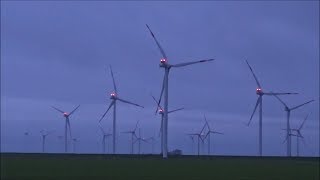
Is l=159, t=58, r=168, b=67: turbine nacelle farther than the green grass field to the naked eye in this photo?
Yes

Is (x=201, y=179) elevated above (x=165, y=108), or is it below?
below

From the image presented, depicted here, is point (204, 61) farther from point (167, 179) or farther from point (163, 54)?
point (167, 179)

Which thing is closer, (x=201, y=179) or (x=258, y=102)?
(x=201, y=179)

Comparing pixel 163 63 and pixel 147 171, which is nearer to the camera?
pixel 147 171

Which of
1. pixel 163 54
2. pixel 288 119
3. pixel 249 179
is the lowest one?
pixel 249 179

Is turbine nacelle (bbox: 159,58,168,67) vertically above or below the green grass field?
above

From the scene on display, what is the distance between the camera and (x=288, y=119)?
11938cm

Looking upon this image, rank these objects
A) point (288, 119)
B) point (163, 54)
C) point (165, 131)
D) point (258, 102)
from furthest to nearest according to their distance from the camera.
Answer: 1. point (288, 119)
2. point (258, 102)
3. point (163, 54)
4. point (165, 131)

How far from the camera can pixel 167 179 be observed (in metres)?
43.8

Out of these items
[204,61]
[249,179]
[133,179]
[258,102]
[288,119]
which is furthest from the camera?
[288,119]

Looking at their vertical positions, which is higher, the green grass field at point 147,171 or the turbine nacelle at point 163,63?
the turbine nacelle at point 163,63

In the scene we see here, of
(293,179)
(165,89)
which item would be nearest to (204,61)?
(165,89)

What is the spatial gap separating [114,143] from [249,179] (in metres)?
66.7

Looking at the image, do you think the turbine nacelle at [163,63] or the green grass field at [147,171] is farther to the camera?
the turbine nacelle at [163,63]
